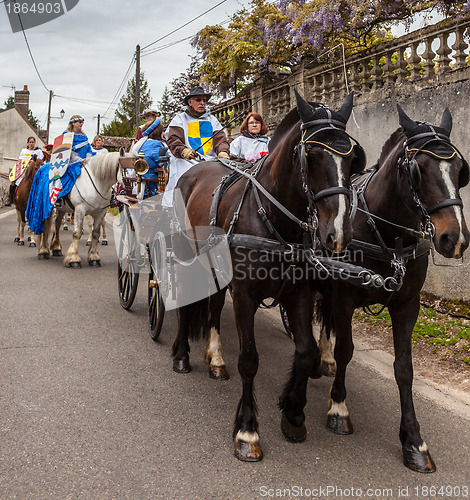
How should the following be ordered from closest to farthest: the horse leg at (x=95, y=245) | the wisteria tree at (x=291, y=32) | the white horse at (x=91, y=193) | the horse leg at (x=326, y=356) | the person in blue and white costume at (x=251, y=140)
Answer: the horse leg at (x=326, y=356) → the person in blue and white costume at (x=251, y=140) → the wisteria tree at (x=291, y=32) → the white horse at (x=91, y=193) → the horse leg at (x=95, y=245)

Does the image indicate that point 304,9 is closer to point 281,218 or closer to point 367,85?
point 367,85

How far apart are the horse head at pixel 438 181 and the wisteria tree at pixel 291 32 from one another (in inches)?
169

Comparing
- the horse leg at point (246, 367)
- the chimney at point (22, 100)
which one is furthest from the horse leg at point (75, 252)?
the chimney at point (22, 100)

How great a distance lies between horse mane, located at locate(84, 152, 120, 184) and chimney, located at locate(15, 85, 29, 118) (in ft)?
156

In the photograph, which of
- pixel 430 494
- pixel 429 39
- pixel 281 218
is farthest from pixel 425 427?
pixel 429 39

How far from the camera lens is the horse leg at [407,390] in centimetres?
307

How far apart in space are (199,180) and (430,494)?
3.14 metres

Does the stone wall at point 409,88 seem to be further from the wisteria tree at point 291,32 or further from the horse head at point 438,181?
the horse head at point 438,181

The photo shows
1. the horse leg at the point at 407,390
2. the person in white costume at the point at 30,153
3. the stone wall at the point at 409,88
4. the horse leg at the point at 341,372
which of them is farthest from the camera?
the person in white costume at the point at 30,153

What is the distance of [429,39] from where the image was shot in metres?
6.52

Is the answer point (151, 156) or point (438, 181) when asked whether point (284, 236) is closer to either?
point (438, 181)

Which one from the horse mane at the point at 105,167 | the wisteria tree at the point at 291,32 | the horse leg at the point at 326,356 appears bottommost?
the horse leg at the point at 326,356

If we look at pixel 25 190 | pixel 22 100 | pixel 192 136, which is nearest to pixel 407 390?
pixel 192 136

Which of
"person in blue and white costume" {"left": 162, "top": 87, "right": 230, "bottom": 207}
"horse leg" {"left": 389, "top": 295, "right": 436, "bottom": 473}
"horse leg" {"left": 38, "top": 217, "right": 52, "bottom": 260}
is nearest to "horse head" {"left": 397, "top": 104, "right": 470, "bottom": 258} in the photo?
"horse leg" {"left": 389, "top": 295, "right": 436, "bottom": 473}
